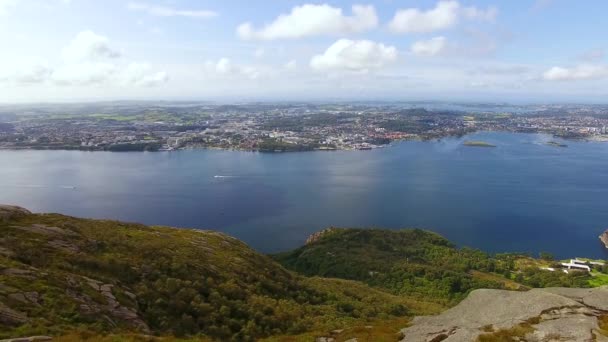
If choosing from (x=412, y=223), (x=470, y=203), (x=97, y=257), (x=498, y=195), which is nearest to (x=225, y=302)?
(x=97, y=257)

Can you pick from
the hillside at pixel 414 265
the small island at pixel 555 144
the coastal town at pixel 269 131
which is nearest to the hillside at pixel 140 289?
the hillside at pixel 414 265

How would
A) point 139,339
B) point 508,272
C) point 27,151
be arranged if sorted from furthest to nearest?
point 27,151 → point 508,272 → point 139,339

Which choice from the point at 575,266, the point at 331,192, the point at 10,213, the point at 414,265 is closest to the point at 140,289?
the point at 10,213

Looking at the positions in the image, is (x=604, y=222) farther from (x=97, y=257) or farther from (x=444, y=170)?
(x=97, y=257)

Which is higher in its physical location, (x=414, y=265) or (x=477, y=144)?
(x=477, y=144)

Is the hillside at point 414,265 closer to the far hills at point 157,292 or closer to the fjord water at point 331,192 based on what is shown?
the far hills at point 157,292

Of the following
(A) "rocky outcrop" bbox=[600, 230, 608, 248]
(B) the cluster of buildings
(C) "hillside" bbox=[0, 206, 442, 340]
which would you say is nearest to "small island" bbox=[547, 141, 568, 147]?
(A) "rocky outcrop" bbox=[600, 230, 608, 248]

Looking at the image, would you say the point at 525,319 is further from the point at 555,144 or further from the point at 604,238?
the point at 555,144
